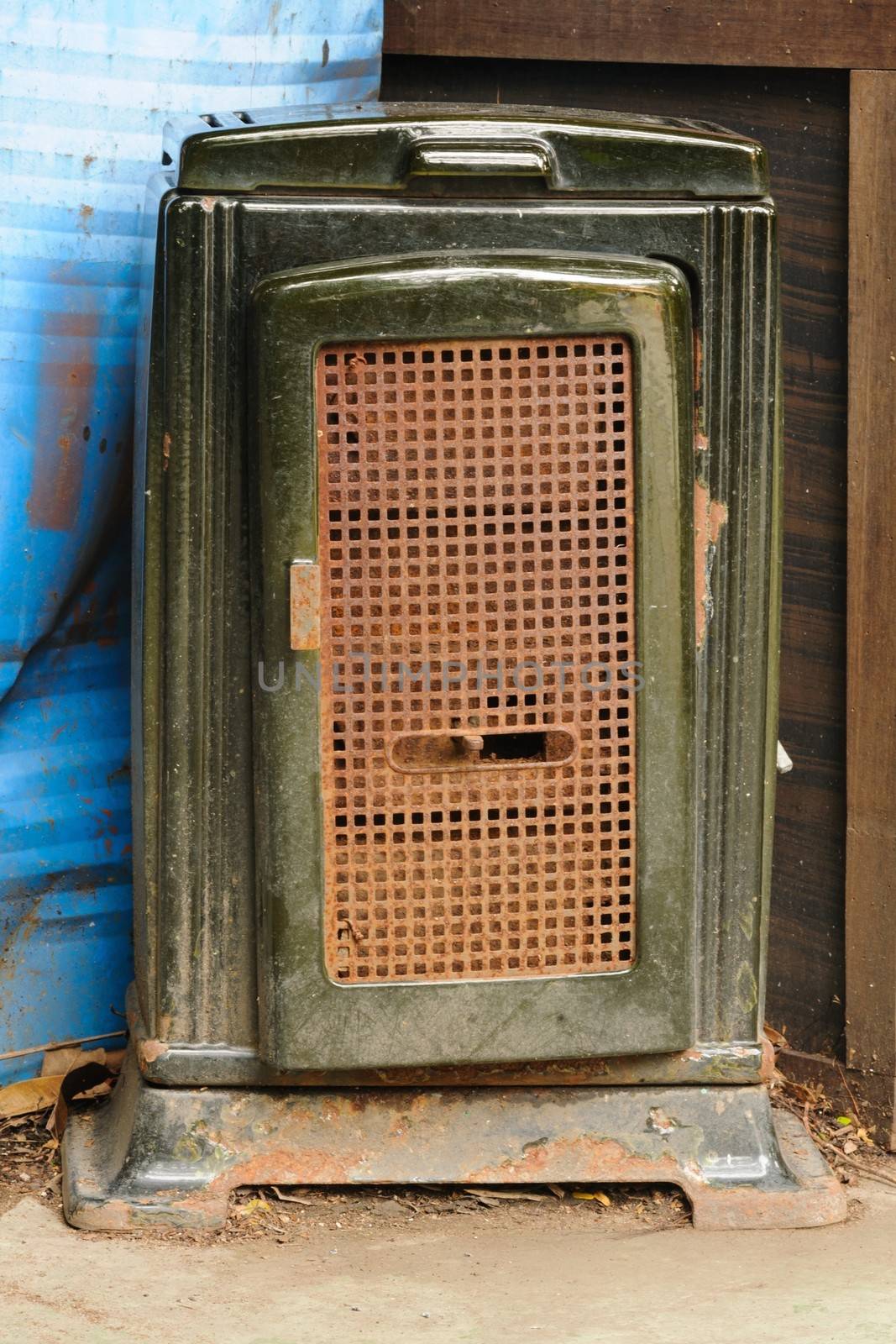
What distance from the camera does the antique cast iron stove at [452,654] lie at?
5.83 ft

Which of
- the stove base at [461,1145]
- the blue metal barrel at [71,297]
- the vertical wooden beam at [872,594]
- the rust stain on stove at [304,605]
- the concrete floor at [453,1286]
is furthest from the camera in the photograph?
the vertical wooden beam at [872,594]

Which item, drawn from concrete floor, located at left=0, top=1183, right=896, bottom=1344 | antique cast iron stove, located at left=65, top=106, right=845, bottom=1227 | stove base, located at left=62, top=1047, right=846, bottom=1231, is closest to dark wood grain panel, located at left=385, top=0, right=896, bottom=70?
antique cast iron stove, located at left=65, top=106, right=845, bottom=1227

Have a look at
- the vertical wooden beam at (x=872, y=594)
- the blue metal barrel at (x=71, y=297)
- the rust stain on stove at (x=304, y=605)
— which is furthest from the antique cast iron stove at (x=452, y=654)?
the vertical wooden beam at (x=872, y=594)

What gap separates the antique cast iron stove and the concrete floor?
73 mm

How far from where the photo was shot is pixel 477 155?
1.79 metres

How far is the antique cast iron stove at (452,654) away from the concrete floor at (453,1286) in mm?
73

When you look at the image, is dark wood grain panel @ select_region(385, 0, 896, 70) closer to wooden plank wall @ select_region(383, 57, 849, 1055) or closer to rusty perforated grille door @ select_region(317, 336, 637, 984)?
wooden plank wall @ select_region(383, 57, 849, 1055)

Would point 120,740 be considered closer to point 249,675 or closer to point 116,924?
point 116,924

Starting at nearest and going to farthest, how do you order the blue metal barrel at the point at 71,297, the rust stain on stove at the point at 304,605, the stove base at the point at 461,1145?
the rust stain on stove at the point at 304,605 → the stove base at the point at 461,1145 → the blue metal barrel at the point at 71,297

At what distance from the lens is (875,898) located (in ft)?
7.74

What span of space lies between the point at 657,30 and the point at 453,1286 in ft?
5.99

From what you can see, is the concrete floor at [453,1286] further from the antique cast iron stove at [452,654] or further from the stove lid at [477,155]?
the stove lid at [477,155]

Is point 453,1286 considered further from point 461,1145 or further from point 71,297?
point 71,297

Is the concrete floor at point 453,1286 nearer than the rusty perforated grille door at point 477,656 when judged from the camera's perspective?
Yes
